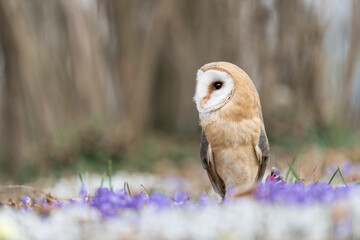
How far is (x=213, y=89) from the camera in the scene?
7.80 ft

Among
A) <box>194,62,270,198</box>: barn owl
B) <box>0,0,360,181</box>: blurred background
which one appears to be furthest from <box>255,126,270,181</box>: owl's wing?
<box>0,0,360,181</box>: blurred background

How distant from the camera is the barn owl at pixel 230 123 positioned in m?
2.31

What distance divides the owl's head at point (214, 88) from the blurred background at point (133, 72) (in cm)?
391

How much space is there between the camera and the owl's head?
7.66 ft

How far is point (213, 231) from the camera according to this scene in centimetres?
139

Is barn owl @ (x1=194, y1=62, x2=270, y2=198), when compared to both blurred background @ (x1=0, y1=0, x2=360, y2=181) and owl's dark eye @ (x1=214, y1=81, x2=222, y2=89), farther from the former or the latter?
blurred background @ (x1=0, y1=0, x2=360, y2=181)

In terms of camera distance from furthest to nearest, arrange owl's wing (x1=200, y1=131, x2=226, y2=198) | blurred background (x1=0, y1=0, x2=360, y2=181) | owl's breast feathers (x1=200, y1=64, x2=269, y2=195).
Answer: blurred background (x1=0, y1=0, x2=360, y2=181) < owl's wing (x1=200, y1=131, x2=226, y2=198) < owl's breast feathers (x1=200, y1=64, x2=269, y2=195)

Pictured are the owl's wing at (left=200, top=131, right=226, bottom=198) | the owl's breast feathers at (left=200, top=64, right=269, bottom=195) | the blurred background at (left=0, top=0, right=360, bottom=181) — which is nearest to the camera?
the owl's breast feathers at (left=200, top=64, right=269, bottom=195)

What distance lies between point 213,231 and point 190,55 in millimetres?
7260

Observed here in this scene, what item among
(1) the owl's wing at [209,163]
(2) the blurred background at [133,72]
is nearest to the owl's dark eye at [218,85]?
(1) the owl's wing at [209,163]

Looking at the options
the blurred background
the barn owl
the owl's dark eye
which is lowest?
the blurred background

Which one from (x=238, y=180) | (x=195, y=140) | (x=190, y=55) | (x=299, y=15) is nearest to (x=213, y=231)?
(x=238, y=180)

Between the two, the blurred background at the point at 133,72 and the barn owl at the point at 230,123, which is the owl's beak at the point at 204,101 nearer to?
the barn owl at the point at 230,123

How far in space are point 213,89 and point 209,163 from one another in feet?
1.16
